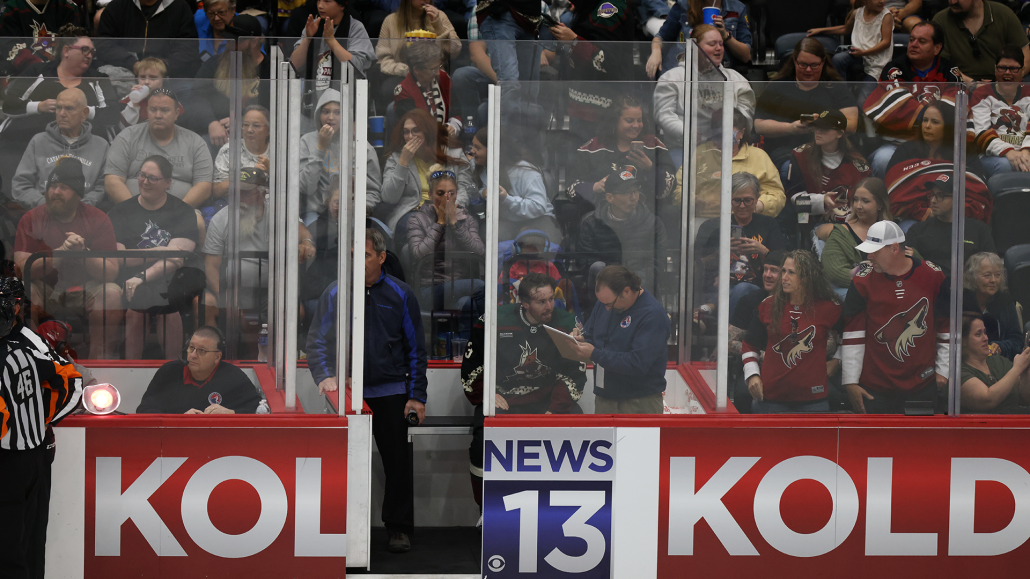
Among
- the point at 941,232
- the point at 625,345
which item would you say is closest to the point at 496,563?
the point at 625,345

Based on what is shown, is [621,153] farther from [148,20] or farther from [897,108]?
[148,20]

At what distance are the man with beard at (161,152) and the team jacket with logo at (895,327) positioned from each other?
328cm

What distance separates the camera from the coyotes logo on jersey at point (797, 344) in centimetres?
483

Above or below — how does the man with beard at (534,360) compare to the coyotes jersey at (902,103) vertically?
below

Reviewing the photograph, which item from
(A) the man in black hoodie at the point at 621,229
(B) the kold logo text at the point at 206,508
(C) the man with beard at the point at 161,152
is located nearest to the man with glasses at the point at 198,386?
(B) the kold logo text at the point at 206,508

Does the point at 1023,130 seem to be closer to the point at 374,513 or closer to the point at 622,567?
the point at 622,567

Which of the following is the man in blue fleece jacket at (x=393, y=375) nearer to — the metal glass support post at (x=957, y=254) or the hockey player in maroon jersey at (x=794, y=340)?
the hockey player in maroon jersey at (x=794, y=340)

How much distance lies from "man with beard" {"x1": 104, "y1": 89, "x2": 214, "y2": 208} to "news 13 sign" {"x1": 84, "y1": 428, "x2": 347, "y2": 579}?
3.93ft

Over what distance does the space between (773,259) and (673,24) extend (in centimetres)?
324

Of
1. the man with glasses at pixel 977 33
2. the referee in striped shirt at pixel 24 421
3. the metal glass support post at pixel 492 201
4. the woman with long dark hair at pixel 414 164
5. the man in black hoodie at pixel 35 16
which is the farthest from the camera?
the man with glasses at pixel 977 33

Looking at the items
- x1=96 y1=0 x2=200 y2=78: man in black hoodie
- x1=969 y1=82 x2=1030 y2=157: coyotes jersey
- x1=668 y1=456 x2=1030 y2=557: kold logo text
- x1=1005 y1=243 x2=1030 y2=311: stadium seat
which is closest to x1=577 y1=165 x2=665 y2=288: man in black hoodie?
x1=668 y1=456 x2=1030 y2=557: kold logo text

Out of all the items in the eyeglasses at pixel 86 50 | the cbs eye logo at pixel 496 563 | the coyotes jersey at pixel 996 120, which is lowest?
the cbs eye logo at pixel 496 563

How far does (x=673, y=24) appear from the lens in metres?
7.43

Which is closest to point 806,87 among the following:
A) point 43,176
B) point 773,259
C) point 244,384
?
point 773,259
